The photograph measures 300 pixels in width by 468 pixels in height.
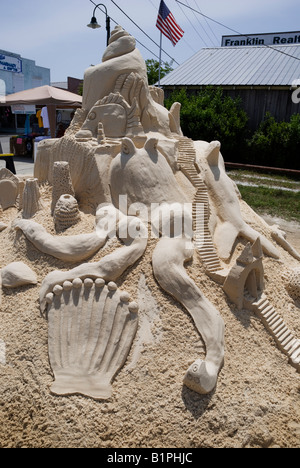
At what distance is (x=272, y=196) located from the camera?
1082 cm

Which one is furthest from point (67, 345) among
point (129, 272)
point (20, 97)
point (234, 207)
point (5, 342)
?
point (20, 97)

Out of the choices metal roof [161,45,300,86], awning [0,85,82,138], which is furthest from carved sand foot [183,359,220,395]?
metal roof [161,45,300,86]

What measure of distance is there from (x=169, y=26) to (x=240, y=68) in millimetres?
5133

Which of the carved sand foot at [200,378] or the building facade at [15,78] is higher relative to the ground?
the building facade at [15,78]

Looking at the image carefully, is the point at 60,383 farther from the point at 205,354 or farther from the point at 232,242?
the point at 232,242

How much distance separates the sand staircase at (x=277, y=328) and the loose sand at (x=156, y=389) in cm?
7

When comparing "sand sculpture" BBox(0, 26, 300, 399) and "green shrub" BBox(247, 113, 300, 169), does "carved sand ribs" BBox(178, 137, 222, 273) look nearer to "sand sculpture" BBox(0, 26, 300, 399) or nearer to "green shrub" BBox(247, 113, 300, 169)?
"sand sculpture" BBox(0, 26, 300, 399)

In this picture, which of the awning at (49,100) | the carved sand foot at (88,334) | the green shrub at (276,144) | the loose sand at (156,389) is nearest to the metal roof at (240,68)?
the green shrub at (276,144)

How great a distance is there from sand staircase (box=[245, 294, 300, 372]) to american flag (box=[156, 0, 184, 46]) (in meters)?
10.9

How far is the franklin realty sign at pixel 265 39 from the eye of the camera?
19703mm

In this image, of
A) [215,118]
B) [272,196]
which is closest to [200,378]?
Result: [272,196]

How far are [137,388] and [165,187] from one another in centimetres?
230

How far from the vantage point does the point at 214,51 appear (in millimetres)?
19047

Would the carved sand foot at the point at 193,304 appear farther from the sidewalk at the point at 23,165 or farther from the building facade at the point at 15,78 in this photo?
the building facade at the point at 15,78
